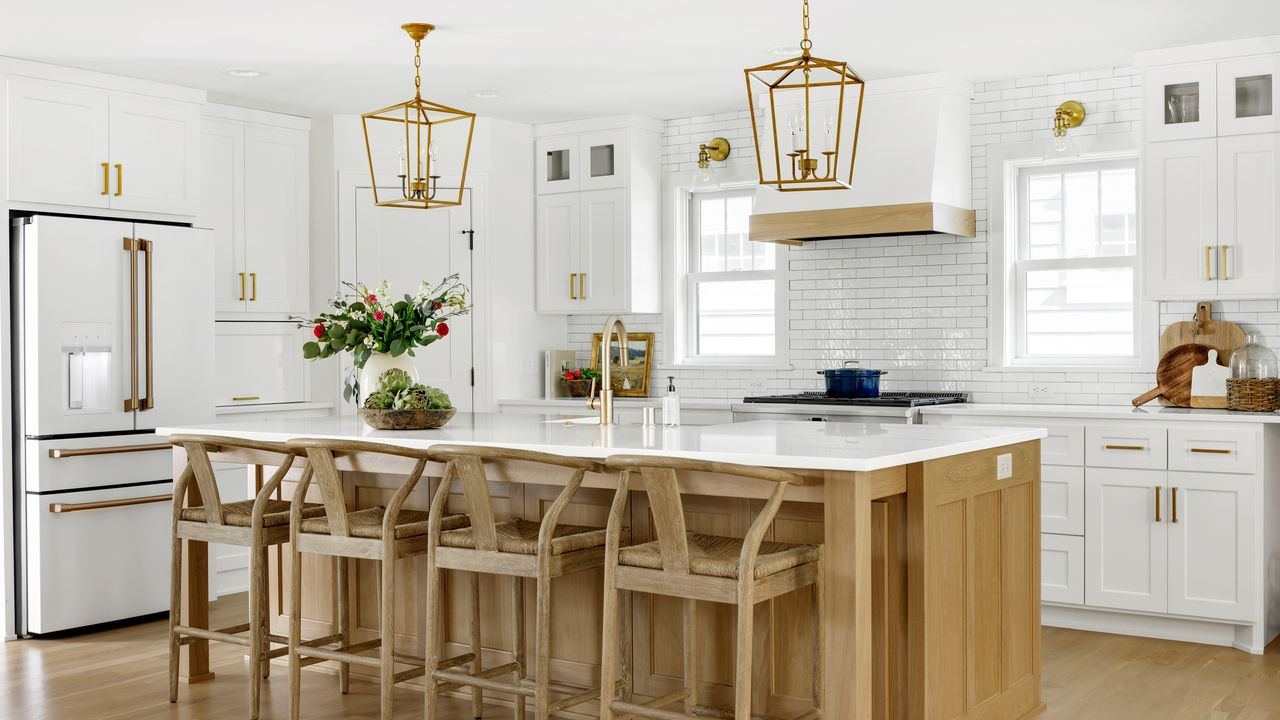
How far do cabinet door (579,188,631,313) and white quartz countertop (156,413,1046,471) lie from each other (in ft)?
7.75

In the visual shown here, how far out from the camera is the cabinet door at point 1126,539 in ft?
17.4

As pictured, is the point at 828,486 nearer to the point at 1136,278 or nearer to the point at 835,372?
the point at 835,372

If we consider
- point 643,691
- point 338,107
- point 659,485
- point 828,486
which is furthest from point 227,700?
point 338,107

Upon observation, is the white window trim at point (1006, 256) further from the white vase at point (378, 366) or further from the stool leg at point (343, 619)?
the stool leg at point (343, 619)

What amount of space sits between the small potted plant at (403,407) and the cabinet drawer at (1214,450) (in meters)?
3.05

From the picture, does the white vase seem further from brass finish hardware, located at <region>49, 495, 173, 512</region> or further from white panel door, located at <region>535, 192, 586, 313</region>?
white panel door, located at <region>535, 192, 586, 313</region>

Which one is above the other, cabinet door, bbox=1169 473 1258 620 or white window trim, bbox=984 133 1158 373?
white window trim, bbox=984 133 1158 373

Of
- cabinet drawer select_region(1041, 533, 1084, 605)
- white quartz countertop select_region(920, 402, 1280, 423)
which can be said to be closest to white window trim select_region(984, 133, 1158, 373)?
white quartz countertop select_region(920, 402, 1280, 423)

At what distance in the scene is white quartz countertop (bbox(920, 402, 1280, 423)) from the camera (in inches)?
202

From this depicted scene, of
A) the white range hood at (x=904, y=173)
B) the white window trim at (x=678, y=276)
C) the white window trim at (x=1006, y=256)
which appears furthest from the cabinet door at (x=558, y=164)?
the white window trim at (x=1006, y=256)

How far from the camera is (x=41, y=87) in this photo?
5586 mm

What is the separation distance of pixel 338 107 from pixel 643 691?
4037 mm

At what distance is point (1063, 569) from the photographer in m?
5.52

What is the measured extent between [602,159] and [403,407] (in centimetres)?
315
